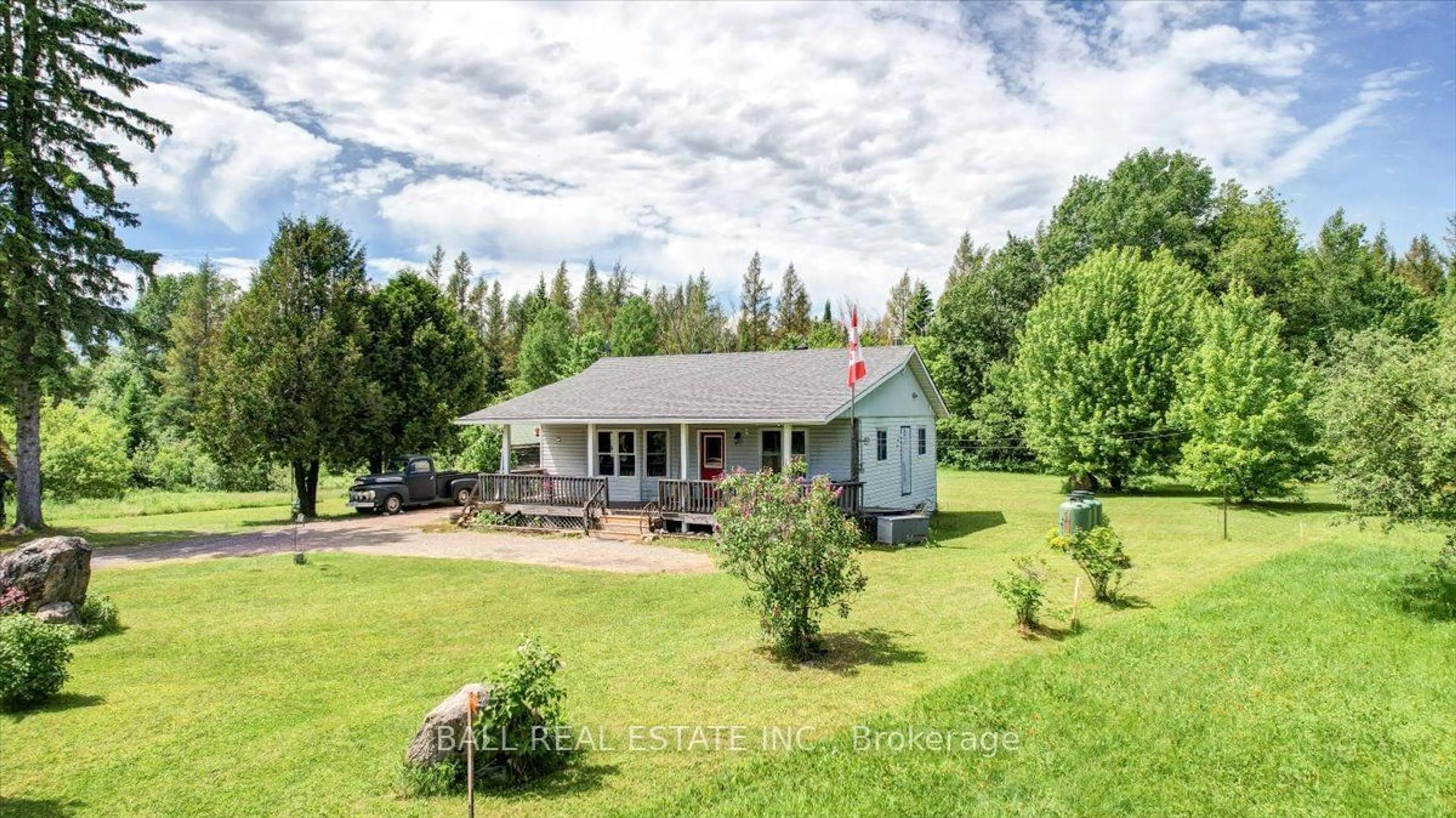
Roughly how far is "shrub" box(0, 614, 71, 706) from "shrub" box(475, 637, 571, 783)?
538 centimetres

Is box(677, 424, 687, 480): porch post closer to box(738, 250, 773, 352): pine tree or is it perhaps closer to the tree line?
the tree line

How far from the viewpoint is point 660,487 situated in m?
19.8

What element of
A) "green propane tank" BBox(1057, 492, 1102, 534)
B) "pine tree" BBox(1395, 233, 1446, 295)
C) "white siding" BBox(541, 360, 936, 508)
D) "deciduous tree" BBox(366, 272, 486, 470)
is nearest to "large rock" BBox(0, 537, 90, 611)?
"white siding" BBox(541, 360, 936, 508)

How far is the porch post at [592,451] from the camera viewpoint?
22172 millimetres

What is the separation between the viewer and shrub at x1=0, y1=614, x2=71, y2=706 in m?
7.61

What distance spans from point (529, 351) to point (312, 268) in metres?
30.3

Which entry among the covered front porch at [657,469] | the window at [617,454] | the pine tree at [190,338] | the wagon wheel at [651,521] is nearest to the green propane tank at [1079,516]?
the covered front porch at [657,469]

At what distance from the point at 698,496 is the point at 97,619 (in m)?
12.1

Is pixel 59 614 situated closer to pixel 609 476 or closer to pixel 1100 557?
pixel 609 476

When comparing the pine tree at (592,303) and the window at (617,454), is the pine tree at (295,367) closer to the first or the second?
the window at (617,454)

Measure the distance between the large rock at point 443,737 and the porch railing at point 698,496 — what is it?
42.1 ft

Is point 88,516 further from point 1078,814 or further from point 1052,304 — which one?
point 1052,304

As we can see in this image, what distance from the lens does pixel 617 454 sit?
23.3 meters

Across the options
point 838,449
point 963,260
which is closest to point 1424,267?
point 963,260
